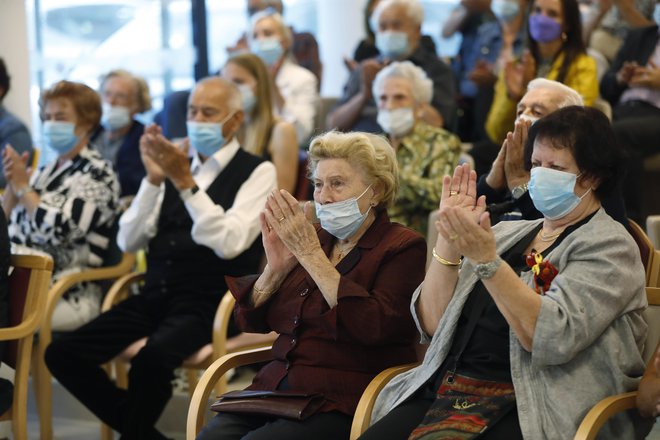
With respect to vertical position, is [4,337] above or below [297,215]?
below

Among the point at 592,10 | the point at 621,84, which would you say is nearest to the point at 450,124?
the point at 621,84

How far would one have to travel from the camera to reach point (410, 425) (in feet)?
8.59

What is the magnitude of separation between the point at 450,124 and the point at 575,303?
286cm

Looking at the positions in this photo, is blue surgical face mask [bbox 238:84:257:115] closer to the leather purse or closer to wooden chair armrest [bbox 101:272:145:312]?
wooden chair armrest [bbox 101:272:145:312]

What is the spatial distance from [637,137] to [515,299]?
107 inches

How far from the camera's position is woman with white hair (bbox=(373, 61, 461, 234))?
168 inches

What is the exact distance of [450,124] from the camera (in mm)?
5164

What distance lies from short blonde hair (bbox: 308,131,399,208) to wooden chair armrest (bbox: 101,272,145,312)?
1495mm

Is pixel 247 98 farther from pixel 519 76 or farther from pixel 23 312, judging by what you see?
pixel 23 312

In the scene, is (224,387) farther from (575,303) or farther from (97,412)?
(575,303)

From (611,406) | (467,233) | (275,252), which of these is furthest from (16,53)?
(611,406)

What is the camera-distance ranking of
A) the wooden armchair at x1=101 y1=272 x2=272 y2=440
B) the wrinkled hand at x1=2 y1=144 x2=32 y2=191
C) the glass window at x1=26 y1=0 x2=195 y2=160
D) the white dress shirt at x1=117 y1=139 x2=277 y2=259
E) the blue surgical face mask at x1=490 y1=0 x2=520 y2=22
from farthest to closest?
the glass window at x1=26 y1=0 x2=195 y2=160
the blue surgical face mask at x1=490 y1=0 x2=520 y2=22
the wrinkled hand at x1=2 y1=144 x2=32 y2=191
the white dress shirt at x1=117 y1=139 x2=277 y2=259
the wooden armchair at x1=101 y1=272 x2=272 y2=440

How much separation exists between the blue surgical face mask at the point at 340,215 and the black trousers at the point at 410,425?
557mm

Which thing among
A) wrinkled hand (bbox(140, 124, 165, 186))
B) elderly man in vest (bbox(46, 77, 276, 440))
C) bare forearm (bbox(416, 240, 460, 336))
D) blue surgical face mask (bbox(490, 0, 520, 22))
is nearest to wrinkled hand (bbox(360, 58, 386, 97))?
blue surgical face mask (bbox(490, 0, 520, 22))
